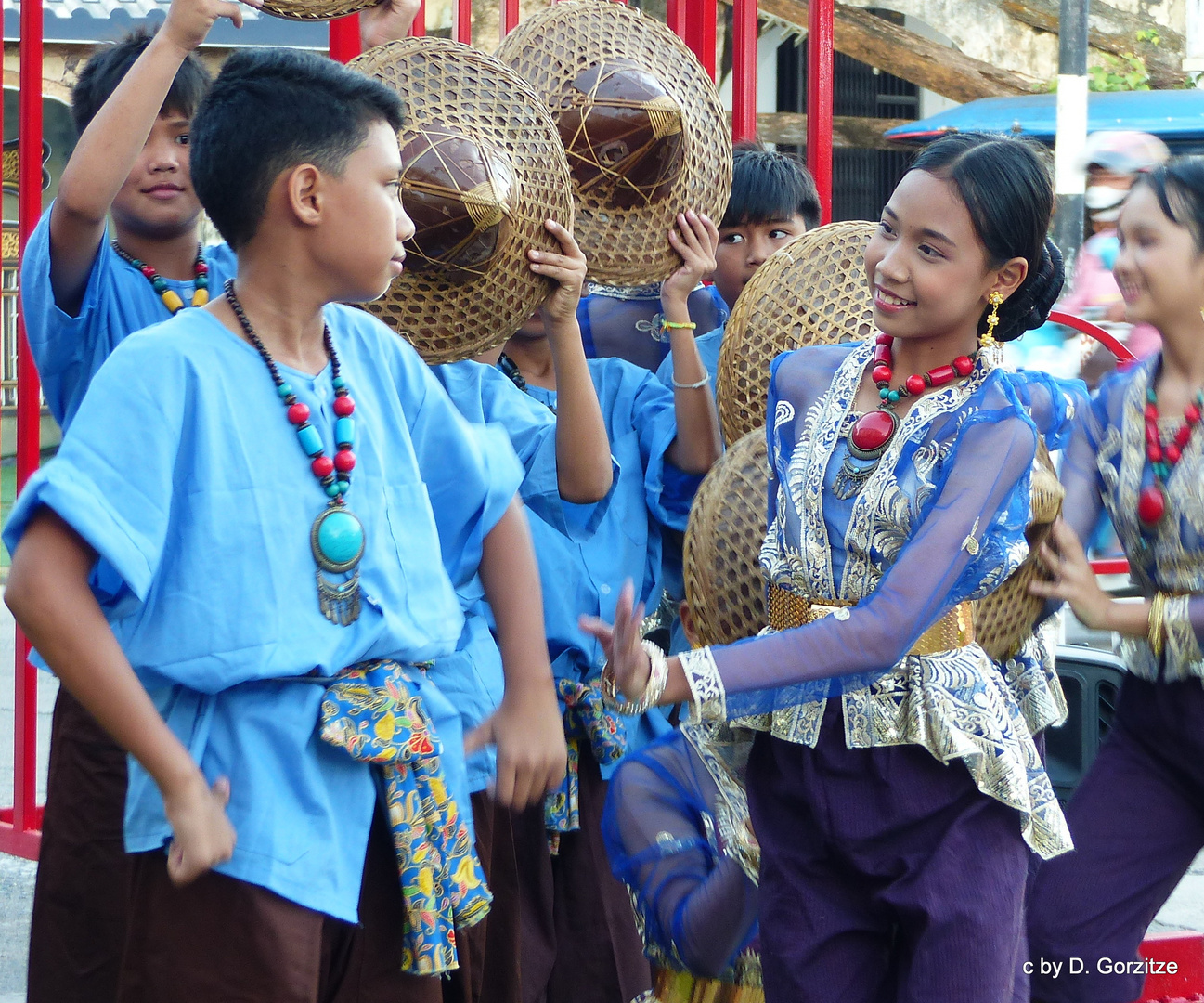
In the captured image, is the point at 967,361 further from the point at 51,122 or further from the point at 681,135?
the point at 51,122

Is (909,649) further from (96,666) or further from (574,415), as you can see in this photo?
(96,666)

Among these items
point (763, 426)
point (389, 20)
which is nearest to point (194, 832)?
point (763, 426)

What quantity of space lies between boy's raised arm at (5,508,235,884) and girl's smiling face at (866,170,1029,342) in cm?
103

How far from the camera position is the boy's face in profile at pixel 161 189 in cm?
214

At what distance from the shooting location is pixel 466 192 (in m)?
2.04

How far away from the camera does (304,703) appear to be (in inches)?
61.2

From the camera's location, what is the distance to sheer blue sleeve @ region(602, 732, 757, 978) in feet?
7.14

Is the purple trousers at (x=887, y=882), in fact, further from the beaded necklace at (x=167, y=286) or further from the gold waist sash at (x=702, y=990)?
the beaded necklace at (x=167, y=286)

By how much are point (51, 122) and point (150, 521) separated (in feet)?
23.9

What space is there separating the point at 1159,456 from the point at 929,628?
60 cm

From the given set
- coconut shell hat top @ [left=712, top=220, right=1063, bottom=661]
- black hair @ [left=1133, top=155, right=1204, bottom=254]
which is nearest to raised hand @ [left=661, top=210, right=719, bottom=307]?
coconut shell hat top @ [left=712, top=220, right=1063, bottom=661]

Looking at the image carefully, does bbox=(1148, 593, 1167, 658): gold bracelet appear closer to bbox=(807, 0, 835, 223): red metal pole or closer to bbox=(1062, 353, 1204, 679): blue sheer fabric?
bbox=(1062, 353, 1204, 679): blue sheer fabric

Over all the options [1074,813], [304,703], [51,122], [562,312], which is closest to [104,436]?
[304,703]

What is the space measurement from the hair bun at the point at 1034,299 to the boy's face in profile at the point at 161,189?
113 cm
